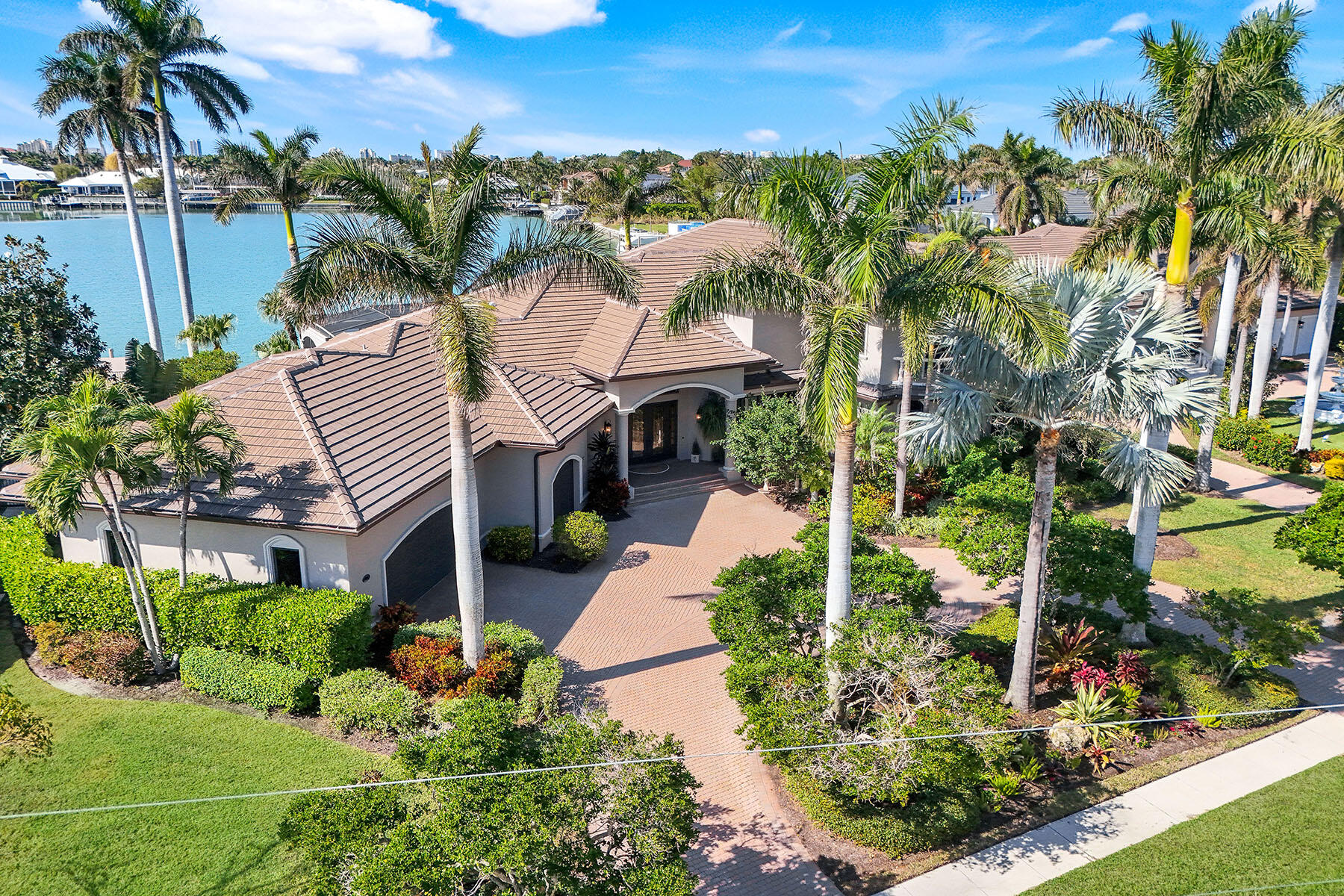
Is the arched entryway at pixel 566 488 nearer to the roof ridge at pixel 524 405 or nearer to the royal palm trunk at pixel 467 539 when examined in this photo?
the roof ridge at pixel 524 405

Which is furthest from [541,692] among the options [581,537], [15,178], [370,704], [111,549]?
[15,178]

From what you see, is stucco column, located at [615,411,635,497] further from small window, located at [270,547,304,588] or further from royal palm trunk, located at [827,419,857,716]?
royal palm trunk, located at [827,419,857,716]

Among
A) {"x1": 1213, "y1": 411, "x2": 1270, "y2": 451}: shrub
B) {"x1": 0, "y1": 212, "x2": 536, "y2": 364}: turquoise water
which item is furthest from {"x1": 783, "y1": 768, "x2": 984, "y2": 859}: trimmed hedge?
{"x1": 1213, "y1": 411, "x2": 1270, "y2": 451}: shrub

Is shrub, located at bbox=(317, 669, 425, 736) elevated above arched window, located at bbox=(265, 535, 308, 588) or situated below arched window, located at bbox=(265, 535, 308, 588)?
below

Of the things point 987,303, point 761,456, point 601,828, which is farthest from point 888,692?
point 761,456

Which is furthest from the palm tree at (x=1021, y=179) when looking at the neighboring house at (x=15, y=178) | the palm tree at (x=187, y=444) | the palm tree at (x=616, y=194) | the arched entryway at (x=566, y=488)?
the neighboring house at (x=15, y=178)

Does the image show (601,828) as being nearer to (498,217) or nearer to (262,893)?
(262,893)
